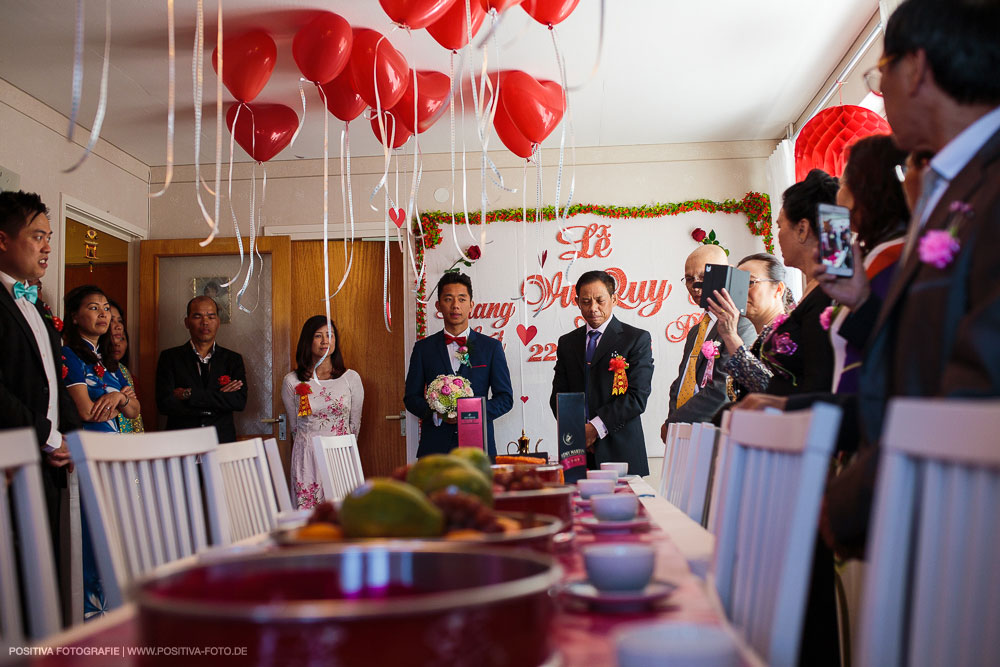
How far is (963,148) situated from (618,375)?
298cm

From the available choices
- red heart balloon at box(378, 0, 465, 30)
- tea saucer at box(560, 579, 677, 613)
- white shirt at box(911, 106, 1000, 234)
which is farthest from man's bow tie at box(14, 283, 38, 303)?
white shirt at box(911, 106, 1000, 234)

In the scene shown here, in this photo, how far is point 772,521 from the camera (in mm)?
1052

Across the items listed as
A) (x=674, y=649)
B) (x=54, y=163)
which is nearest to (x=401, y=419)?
(x=54, y=163)

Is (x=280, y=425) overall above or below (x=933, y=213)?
below

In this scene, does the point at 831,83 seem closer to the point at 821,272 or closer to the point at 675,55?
the point at 675,55

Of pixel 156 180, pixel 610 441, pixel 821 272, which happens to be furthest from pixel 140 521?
pixel 156 180

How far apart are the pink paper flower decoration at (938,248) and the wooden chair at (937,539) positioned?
1.71 feet

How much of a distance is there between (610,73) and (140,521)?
3.63m

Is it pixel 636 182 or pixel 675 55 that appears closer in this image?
pixel 675 55

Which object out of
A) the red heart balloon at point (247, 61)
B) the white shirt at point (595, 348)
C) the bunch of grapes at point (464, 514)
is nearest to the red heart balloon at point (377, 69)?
the red heart balloon at point (247, 61)

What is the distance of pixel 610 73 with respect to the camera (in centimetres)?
443

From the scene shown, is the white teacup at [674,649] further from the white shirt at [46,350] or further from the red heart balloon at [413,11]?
the white shirt at [46,350]

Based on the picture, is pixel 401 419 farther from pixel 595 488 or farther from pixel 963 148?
pixel 963 148

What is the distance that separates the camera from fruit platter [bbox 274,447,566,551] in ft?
2.45
